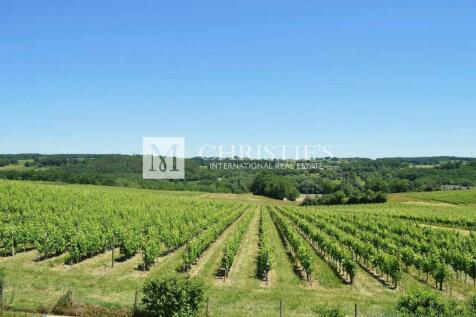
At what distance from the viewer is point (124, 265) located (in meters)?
31.2

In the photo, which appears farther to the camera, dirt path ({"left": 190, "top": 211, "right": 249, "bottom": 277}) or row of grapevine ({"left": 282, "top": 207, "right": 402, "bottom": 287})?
dirt path ({"left": 190, "top": 211, "right": 249, "bottom": 277})

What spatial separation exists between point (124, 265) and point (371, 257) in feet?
60.6

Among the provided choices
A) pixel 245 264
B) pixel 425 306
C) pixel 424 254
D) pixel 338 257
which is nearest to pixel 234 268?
pixel 245 264

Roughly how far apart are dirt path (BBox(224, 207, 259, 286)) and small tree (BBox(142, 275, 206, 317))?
9.96 meters

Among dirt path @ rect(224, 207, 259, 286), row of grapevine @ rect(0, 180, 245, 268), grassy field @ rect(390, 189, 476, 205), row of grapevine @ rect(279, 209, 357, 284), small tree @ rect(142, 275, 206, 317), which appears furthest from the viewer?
grassy field @ rect(390, 189, 476, 205)

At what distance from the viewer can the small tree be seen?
16922 mm

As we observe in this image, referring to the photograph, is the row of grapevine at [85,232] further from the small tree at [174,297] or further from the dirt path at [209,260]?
the small tree at [174,297]

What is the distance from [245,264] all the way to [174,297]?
52.8 feet

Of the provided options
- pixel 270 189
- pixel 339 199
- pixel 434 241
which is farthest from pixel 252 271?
pixel 270 189

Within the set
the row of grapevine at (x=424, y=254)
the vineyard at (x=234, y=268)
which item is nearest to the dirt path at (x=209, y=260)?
the vineyard at (x=234, y=268)

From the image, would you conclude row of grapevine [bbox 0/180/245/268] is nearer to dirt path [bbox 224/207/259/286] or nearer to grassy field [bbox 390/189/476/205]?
dirt path [bbox 224/207/259/286]

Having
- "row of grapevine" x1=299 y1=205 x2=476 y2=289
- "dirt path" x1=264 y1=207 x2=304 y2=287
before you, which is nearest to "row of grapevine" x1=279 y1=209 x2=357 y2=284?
"row of grapevine" x1=299 y1=205 x2=476 y2=289

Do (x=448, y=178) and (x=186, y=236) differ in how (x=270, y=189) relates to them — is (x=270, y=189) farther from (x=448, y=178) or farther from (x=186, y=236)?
(x=186, y=236)

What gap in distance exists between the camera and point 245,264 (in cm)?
3256
